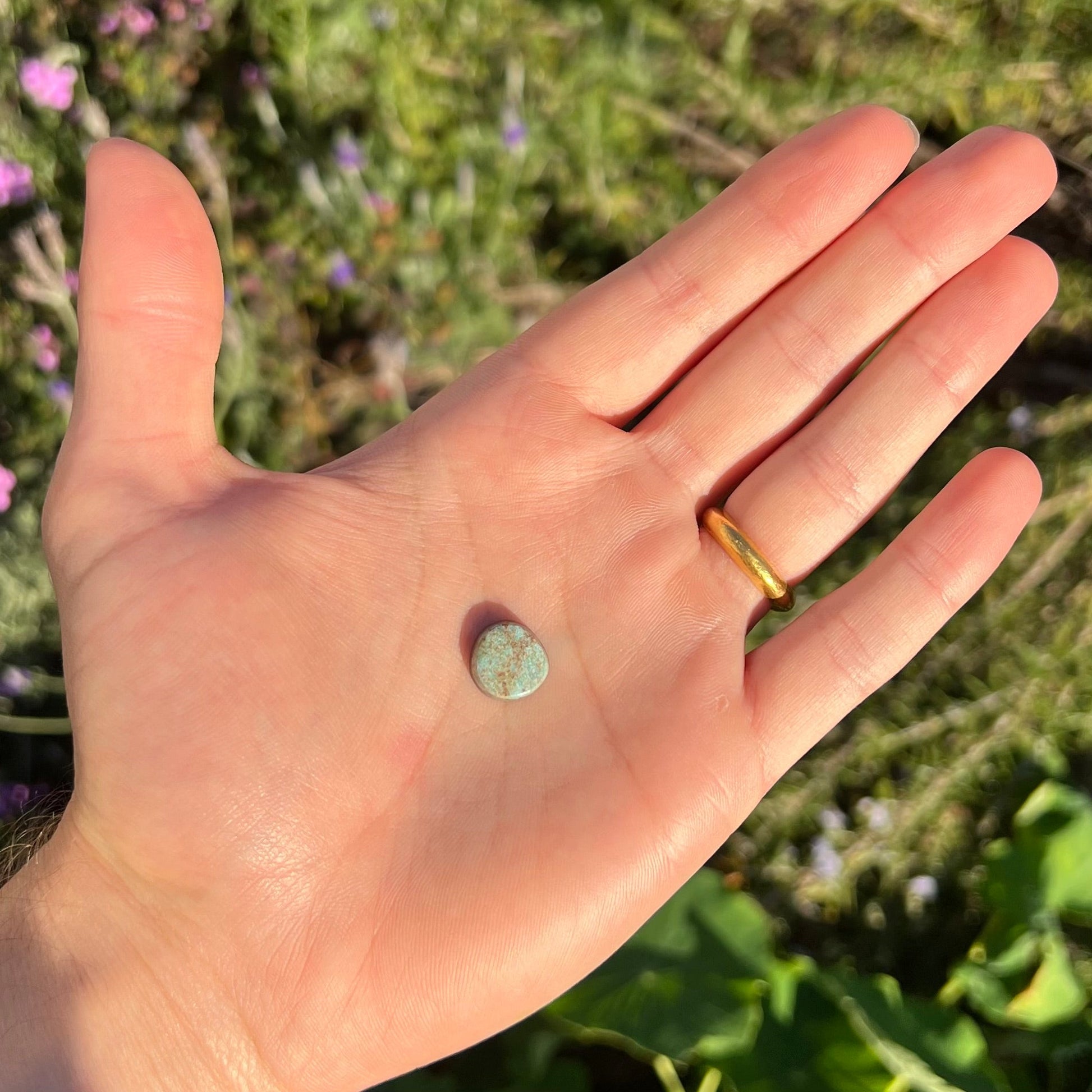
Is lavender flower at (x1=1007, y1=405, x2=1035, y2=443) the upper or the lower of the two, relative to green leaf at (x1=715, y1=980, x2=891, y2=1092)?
upper

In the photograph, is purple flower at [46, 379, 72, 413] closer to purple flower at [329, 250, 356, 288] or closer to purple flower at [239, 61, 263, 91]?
purple flower at [329, 250, 356, 288]

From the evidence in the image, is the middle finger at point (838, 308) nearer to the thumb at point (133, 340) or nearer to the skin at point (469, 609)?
the skin at point (469, 609)

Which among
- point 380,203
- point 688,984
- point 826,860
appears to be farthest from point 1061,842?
point 380,203

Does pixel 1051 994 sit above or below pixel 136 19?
below

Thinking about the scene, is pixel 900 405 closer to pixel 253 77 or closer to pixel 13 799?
pixel 253 77

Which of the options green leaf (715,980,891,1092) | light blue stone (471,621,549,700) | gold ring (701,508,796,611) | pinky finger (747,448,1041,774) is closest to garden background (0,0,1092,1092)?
green leaf (715,980,891,1092)

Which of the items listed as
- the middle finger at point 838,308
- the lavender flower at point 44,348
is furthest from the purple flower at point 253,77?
the middle finger at point 838,308

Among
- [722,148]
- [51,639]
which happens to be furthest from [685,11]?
[51,639]
